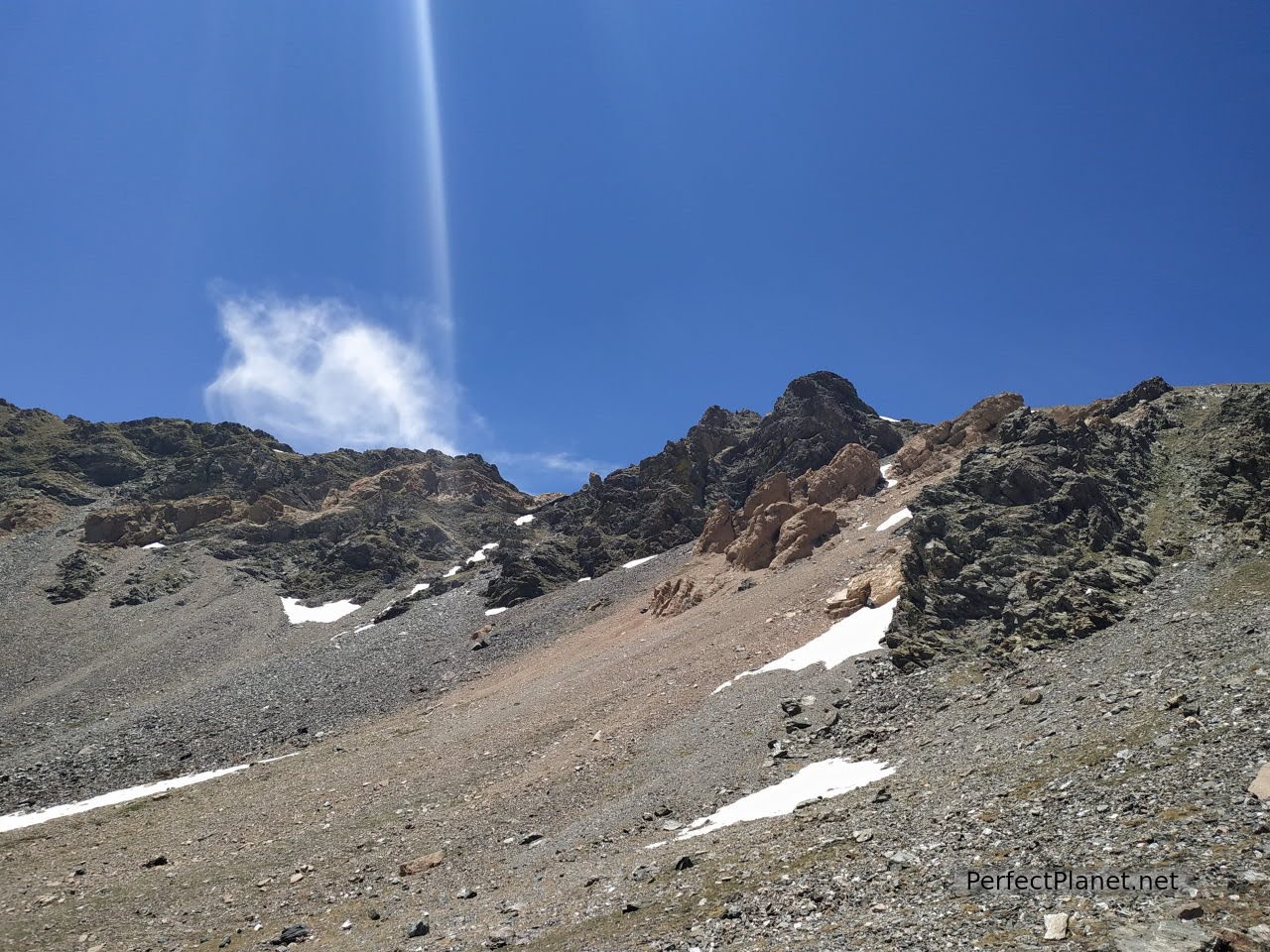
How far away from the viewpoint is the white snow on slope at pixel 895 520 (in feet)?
183

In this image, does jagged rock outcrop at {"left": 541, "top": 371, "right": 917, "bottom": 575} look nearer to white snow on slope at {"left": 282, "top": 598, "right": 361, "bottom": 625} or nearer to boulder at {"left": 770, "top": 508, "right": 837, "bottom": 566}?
boulder at {"left": 770, "top": 508, "right": 837, "bottom": 566}

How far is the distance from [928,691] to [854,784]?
7.72 metres

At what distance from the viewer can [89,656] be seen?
3009 inches

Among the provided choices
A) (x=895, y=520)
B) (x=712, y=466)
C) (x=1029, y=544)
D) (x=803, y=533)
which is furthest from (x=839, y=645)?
(x=712, y=466)

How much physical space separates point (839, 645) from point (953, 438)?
5128 centimetres

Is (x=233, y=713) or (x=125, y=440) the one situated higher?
(x=125, y=440)

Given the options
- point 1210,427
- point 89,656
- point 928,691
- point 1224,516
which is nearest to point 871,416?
point 1210,427

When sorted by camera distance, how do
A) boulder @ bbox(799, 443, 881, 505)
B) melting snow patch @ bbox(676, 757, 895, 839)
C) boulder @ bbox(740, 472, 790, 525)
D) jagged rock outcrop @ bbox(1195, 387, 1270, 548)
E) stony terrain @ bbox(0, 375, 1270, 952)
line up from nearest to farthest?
stony terrain @ bbox(0, 375, 1270, 952) → melting snow patch @ bbox(676, 757, 895, 839) → jagged rock outcrop @ bbox(1195, 387, 1270, 548) → boulder @ bbox(740, 472, 790, 525) → boulder @ bbox(799, 443, 881, 505)

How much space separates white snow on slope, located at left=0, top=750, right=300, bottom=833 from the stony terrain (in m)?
1.76

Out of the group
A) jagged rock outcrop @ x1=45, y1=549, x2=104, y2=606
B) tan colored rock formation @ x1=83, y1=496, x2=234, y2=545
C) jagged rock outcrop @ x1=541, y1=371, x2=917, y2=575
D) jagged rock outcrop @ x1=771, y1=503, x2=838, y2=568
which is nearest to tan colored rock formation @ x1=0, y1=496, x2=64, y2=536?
tan colored rock formation @ x1=83, y1=496, x2=234, y2=545

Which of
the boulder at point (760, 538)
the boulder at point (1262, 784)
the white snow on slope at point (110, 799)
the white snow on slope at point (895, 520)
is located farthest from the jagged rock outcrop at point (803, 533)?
the boulder at point (1262, 784)

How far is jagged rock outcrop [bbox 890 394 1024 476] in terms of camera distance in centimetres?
7300

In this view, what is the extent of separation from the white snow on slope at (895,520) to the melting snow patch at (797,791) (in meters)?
36.5

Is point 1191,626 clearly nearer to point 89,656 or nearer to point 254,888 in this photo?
point 254,888
